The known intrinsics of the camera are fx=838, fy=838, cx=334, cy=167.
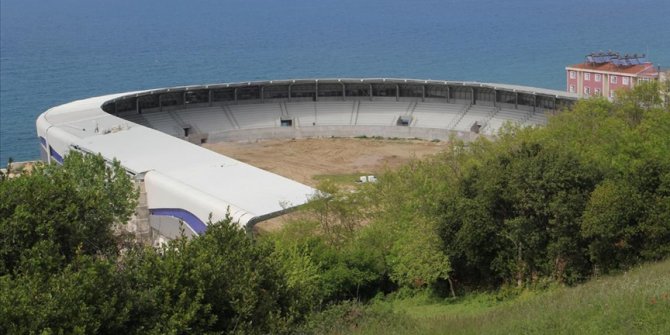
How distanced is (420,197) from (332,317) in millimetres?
11986

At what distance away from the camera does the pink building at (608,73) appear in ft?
234

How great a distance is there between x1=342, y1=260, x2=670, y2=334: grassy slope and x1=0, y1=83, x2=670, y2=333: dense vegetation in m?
0.97

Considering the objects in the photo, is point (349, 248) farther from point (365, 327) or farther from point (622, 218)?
point (365, 327)

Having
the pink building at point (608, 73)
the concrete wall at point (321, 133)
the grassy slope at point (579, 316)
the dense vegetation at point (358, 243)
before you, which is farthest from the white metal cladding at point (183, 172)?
the pink building at point (608, 73)

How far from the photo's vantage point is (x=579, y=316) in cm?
1593

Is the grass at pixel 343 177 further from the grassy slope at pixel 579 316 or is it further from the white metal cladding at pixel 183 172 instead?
the grassy slope at pixel 579 316

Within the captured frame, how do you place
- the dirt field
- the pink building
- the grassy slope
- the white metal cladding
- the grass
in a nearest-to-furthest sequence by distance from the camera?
1. the grassy slope
2. the white metal cladding
3. the grass
4. the dirt field
5. the pink building

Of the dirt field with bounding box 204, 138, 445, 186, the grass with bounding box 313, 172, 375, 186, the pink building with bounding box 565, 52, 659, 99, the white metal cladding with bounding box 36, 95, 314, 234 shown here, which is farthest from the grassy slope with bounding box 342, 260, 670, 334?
the pink building with bounding box 565, 52, 659, 99

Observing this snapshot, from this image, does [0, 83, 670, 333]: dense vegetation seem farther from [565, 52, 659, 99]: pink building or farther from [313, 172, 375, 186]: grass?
[565, 52, 659, 99]: pink building

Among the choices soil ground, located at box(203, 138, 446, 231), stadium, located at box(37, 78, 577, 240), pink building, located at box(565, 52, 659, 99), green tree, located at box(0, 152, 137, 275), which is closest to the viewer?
green tree, located at box(0, 152, 137, 275)

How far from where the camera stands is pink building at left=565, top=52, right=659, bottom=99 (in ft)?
234

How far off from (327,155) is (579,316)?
43.7 m

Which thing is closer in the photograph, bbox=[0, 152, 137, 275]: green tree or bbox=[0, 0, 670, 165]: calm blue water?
bbox=[0, 152, 137, 275]: green tree

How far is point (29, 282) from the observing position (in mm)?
15750
